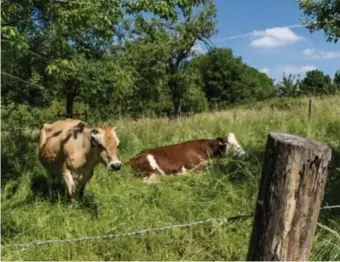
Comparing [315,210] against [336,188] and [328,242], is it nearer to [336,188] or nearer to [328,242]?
[328,242]

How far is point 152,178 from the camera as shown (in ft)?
26.7

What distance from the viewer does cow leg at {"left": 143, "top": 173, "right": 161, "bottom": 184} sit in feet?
25.6

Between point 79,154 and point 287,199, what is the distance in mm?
4948

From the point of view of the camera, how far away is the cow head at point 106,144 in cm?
671

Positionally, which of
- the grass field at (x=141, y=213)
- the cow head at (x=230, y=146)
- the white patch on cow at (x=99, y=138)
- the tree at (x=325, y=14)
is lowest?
the grass field at (x=141, y=213)

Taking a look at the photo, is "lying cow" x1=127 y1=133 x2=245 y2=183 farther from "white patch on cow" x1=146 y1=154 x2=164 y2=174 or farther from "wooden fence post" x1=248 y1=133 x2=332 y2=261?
"wooden fence post" x1=248 y1=133 x2=332 y2=261

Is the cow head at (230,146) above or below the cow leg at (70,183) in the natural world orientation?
above

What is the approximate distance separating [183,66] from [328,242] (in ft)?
106

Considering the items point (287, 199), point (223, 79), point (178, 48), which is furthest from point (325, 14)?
point (223, 79)

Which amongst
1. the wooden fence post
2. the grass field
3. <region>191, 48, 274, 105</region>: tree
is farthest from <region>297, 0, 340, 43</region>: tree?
<region>191, 48, 274, 105</region>: tree

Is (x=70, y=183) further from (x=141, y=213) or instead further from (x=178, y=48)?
A: (x=178, y=48)

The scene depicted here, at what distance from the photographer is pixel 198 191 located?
673cm

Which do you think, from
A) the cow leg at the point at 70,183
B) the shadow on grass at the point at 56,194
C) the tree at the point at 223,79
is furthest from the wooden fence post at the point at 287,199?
the tree at the point at 223,79

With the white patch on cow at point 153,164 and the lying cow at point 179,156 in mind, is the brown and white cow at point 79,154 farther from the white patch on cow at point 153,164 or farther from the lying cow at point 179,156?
the white patch on cow at point 153,164
